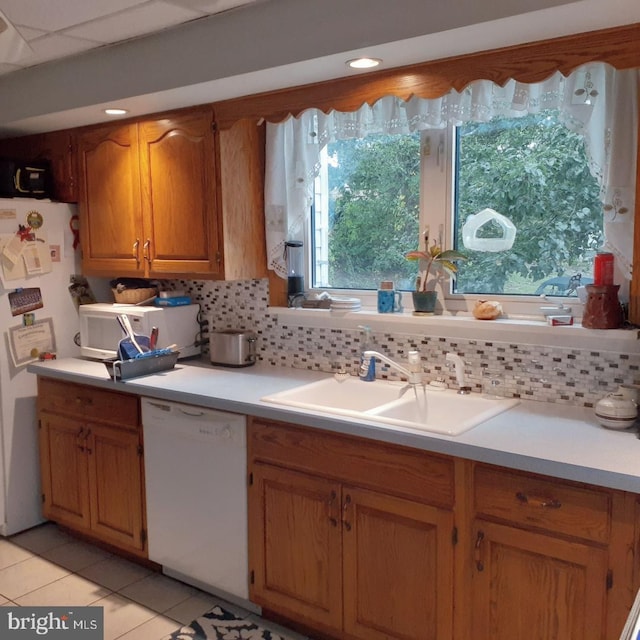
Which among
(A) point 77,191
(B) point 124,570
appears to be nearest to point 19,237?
(A) point 77,191

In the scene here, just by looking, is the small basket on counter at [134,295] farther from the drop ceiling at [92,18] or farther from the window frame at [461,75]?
the drop ceiling at [92,18]

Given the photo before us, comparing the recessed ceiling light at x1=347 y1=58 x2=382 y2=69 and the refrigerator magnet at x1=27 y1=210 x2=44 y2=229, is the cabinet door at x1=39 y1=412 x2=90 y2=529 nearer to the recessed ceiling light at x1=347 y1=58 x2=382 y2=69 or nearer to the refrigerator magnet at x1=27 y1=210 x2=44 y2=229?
the refrigerator magnet at x1=27 y1=210 x2=44 y2=229

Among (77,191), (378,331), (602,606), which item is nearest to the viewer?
(602,606)

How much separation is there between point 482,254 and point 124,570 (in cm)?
206

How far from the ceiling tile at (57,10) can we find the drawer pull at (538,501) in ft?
6.57

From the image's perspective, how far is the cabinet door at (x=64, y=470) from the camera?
10.1ft

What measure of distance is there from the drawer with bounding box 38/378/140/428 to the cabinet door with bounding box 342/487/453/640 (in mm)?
1122

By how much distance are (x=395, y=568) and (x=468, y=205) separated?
4.54 ft

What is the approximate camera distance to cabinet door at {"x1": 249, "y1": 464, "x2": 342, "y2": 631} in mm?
2262

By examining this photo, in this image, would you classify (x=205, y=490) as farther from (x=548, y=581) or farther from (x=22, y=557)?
(x=548, y=581)

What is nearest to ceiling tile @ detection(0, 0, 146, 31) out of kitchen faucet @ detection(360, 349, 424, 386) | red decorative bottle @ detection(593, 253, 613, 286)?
kitchen faucet @ detection(360, 349, 424, 386)

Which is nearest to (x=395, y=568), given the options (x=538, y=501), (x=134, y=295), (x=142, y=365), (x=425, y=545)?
(x=425, y=545)

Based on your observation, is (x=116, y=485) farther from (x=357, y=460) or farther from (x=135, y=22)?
(x=135, y=22)

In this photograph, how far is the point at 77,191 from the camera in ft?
11.3
